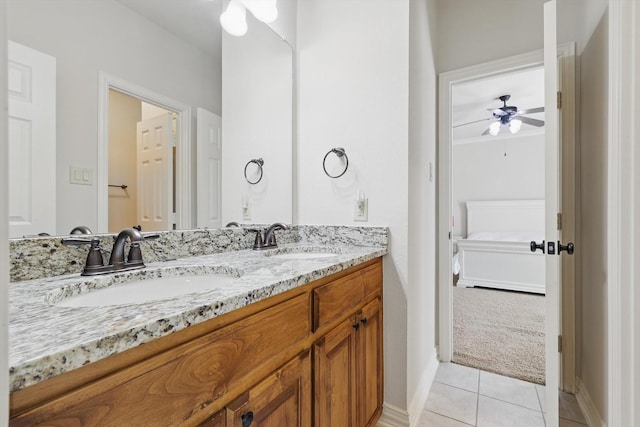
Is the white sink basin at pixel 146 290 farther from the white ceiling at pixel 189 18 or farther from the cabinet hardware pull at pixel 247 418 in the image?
the white ceiling at pixel 189 18

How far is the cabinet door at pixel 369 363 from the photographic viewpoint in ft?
4.06

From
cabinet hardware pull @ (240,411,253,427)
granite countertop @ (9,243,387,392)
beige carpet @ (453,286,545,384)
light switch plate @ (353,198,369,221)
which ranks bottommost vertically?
beige carpet @ (453,286,545,384)

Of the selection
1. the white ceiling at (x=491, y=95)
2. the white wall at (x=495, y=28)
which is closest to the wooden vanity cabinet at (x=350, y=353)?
the white wall at (x=495, y=28)

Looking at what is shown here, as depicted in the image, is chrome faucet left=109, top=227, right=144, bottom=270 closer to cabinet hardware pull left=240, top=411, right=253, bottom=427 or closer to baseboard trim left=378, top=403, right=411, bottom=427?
cabinet hardware pull left=240, top=411, right=253, bottom=427

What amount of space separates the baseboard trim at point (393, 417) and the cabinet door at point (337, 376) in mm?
365

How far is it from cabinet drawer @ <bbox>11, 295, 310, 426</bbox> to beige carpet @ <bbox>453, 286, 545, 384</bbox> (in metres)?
1.94

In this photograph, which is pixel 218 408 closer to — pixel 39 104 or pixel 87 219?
pixel 87 219

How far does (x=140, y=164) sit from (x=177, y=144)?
7.4 inches

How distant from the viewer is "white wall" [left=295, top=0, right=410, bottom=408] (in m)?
1.47

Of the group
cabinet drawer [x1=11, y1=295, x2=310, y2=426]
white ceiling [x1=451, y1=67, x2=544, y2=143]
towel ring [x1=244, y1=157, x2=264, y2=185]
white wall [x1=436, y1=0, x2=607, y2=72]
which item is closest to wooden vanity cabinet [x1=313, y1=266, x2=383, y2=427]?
cabinet drawer [x1=11, y1=295, x2=310, y2=426]

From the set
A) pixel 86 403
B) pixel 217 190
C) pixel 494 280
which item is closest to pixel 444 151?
pixel 217 190

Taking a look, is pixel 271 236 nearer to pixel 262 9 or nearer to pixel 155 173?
pixel 155 173

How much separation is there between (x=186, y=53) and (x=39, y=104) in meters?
0.62

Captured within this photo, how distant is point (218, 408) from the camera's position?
1.99 feet
